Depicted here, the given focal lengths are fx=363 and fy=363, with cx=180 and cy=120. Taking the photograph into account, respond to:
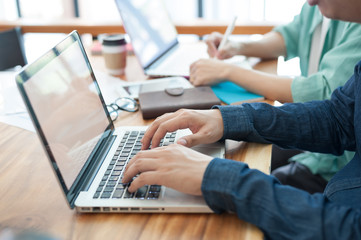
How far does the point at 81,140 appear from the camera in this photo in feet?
2.28

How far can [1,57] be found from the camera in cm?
166

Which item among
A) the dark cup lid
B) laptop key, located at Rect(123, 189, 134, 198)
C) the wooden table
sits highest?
the dark cup lid

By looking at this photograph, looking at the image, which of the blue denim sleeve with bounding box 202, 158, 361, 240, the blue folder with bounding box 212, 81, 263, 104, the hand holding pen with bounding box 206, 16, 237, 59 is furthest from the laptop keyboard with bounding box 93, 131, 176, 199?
the hand holding pen with bounding box 206, 16, 237, 59

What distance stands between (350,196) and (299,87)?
1.35 feet

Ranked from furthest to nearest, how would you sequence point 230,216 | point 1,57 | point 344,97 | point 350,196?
point 1,57, point 344,97, point 350,196, point 230,216

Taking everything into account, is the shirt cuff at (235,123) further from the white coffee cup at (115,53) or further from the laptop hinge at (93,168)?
the white coffee cup at (115,53)

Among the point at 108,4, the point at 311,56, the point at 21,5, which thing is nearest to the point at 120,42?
the point at 311,56

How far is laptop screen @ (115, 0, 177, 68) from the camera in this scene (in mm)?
1192

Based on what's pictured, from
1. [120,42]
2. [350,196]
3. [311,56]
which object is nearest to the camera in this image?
[350,196]

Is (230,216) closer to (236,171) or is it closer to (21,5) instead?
(236,171)

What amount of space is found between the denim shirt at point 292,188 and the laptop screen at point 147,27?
53cm

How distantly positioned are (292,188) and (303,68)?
3.23ft

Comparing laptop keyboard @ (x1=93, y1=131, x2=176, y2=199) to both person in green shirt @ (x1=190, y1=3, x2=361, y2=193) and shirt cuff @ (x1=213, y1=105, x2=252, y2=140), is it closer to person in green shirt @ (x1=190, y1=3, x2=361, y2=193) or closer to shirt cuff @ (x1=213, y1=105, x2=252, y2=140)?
shirt cuff @ (x1=213, y1=105, x2=252, y2=140)

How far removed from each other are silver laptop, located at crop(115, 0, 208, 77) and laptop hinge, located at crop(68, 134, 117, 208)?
492mm
